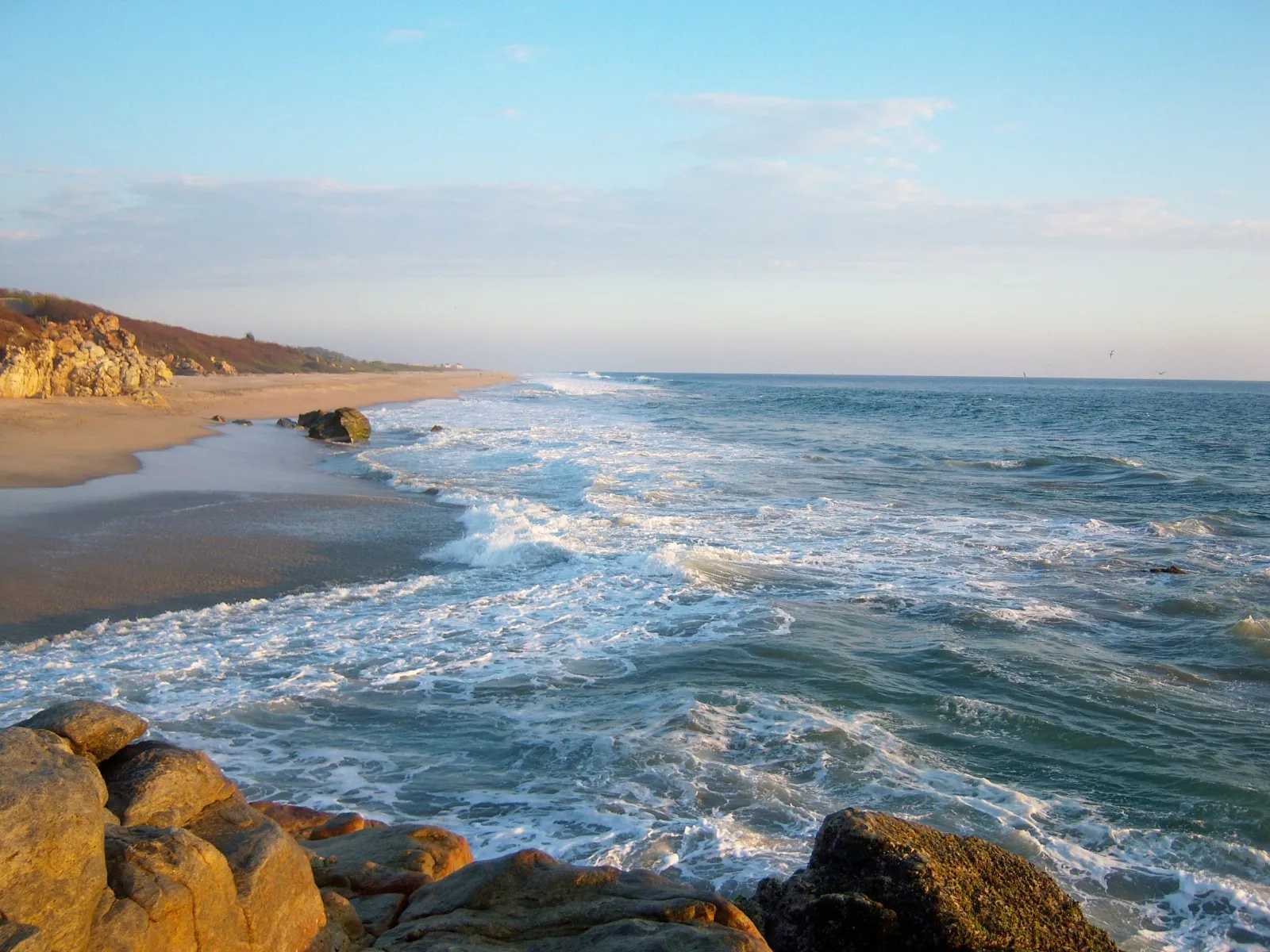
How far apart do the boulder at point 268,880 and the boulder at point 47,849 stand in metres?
0.54

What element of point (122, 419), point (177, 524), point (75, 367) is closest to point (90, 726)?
point (177, 524)

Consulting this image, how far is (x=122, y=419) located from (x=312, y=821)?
27091 millimetres

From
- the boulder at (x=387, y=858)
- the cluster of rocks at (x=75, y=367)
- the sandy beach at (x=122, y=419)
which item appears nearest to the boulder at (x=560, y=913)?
the boulder at (x=387, y=858)

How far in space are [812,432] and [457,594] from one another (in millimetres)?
29212

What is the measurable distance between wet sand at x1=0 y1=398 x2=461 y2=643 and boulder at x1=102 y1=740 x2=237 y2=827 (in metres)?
5.89

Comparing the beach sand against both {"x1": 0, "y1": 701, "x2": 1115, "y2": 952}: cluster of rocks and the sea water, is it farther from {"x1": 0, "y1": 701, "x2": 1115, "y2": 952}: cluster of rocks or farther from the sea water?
{"x1": 0, "y1": 701, "x2": 1115, "y2": 952}: cluster of rocks

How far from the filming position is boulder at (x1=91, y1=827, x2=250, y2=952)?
293cm

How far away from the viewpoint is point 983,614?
10.0m

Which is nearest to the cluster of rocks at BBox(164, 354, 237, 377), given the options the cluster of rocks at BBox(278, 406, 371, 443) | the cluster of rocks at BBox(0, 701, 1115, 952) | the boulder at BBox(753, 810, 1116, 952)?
the cluster of rocks at BBox(278, 406, 371, 443)

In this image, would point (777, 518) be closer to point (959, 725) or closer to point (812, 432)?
point (959, 725)

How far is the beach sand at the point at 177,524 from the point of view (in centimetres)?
1026

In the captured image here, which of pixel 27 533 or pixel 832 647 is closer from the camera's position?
pixel 832 647

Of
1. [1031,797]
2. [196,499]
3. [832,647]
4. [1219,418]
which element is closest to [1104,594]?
[832,647]

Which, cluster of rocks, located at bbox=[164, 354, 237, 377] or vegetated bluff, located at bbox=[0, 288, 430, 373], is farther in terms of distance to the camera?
cluster of rocks, located at bbox=[164, 354, 237, 377]
